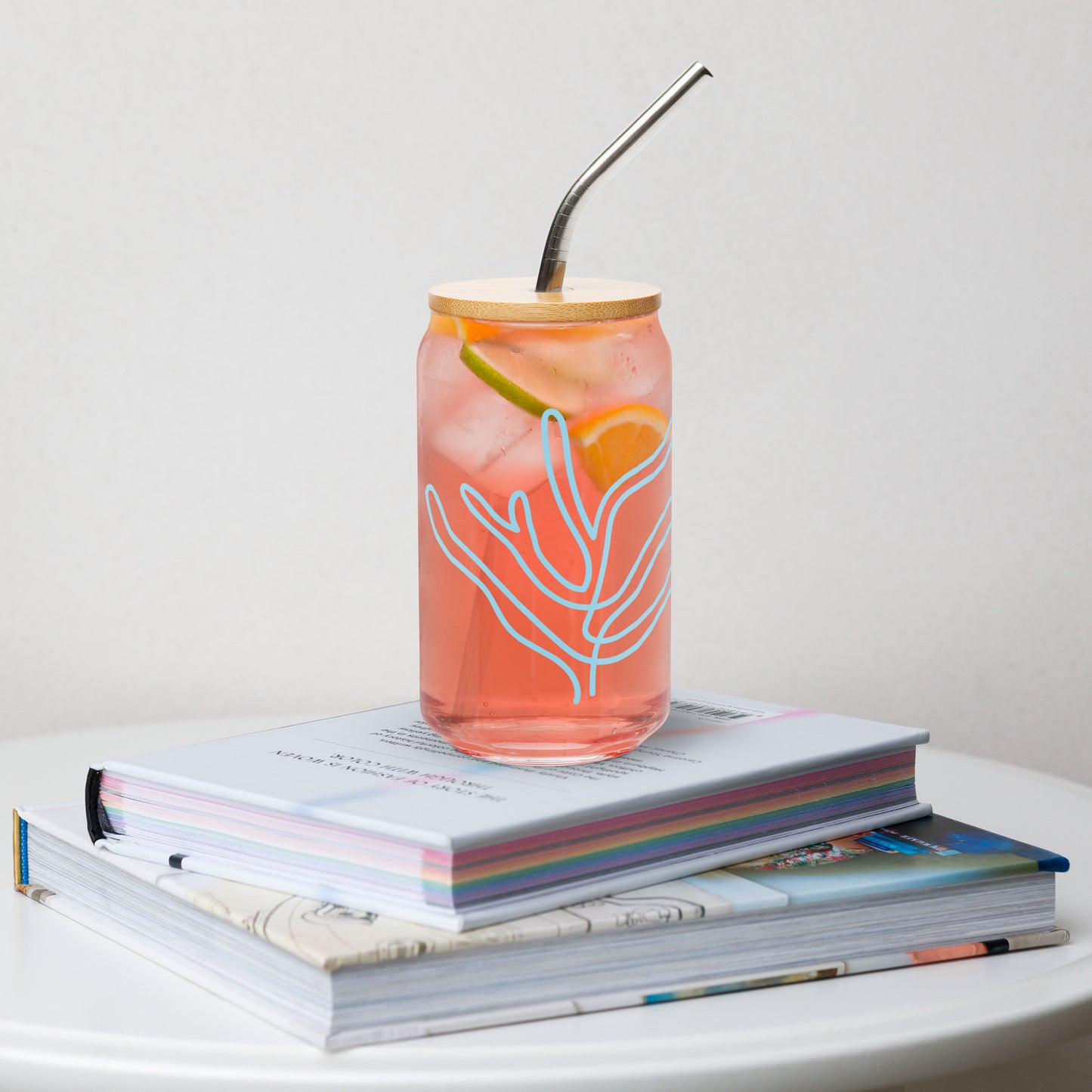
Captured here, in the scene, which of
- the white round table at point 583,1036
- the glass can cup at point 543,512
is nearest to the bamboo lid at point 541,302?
the glass can cup at point 543,512

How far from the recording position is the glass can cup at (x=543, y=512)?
697 mm

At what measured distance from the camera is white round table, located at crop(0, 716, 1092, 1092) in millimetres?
560

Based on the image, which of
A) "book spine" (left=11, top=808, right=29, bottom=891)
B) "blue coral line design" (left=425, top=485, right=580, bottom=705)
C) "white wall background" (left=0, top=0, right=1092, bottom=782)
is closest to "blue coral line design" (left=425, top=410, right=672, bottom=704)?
"blue coral line design" (left=425, top=485, right=580, bottom=705)

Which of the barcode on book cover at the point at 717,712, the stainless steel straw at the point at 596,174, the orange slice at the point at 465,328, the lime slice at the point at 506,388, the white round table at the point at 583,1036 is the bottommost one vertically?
the white round table at the point at 583,1036

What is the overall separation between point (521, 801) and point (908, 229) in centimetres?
89

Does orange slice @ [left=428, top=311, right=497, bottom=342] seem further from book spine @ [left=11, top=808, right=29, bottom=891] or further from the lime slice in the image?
book spine @ [left=11, top=808, right=29, bottom=891]

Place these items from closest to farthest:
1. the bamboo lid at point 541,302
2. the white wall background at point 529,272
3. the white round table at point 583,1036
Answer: the white round table at point 583,1036 → the bamboo lid at point 541,302 → the white wall background at point 529,272

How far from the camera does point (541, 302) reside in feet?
2.26

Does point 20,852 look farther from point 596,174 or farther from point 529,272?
point 529,272

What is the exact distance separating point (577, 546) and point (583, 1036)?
0.74 ft

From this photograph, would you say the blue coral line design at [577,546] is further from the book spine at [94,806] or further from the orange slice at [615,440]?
the book spine at [94,806]

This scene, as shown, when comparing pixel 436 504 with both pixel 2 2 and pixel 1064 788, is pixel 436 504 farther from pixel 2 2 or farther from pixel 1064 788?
pixel 2 2

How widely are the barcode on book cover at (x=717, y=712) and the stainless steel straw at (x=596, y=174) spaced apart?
25 cm

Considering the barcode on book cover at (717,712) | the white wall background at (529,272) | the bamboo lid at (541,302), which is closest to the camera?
the bamboo lid at (541,302)
